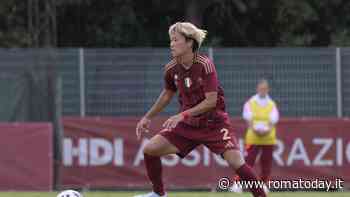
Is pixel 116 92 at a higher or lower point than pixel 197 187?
higher

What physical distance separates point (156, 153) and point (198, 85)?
84cm

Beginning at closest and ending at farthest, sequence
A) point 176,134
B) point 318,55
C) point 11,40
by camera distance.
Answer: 1. point 176,134
2. point 318,55
3. point 11,40

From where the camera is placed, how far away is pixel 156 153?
1201 cm

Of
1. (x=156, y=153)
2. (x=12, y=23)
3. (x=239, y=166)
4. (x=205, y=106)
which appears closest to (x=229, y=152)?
(x=239, y=166)

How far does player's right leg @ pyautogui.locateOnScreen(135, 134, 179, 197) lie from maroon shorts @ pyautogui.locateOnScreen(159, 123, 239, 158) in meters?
0.06

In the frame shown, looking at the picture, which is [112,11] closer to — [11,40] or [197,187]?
[11,40]

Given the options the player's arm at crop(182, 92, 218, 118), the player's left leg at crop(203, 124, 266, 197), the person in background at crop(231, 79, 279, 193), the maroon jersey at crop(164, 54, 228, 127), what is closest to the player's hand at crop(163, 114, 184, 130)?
the player's arm at crop(182, 92, 218, 118)

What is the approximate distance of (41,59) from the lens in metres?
19.9

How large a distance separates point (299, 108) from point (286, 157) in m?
1.73

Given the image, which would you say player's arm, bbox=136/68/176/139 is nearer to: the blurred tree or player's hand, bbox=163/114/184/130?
player's hand, bbox=163/114/184/130

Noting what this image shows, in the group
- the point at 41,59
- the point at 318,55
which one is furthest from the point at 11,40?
the point at 318,55

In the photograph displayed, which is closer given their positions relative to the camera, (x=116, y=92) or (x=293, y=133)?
(x=293, y=133)

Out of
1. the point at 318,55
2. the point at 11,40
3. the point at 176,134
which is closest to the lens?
the point at 176,134

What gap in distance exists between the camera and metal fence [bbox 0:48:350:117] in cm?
1994
